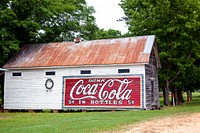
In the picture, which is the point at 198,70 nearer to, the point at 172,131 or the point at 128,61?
the point at 128,61

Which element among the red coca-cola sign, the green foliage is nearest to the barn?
the red coca-cola sign

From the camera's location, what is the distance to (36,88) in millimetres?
25406

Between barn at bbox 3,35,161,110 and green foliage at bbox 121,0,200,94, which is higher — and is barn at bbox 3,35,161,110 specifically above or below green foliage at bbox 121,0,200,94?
below

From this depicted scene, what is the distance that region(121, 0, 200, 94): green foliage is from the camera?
28.2m

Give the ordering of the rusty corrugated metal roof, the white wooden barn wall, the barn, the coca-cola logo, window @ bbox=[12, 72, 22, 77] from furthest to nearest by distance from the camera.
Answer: window @ bbox=[12, 72, 22, 77], the white wooden barn wall, the rusty corrugated metal roof, the coca-cola logo, the barn

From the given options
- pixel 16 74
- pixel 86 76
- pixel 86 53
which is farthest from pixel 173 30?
pixel 16 74

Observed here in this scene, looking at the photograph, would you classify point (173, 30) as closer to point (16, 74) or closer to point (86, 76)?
point (86, 76)

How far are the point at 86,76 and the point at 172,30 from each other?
888cm

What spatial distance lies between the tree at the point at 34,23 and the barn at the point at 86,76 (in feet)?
5.30

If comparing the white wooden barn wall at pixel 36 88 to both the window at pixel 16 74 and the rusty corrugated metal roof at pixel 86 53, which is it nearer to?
the window at pixel 16 74

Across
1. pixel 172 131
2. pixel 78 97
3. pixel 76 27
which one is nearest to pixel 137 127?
pixel 172 131

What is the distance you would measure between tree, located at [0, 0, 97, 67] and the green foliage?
7.10m

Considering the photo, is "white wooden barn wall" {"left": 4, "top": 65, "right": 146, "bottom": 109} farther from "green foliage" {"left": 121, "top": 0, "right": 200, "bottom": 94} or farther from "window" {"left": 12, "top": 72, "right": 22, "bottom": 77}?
"green foliage" {"left": 121, "top": 0, "right": 200, "bottom": 94}

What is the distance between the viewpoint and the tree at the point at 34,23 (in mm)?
26609
